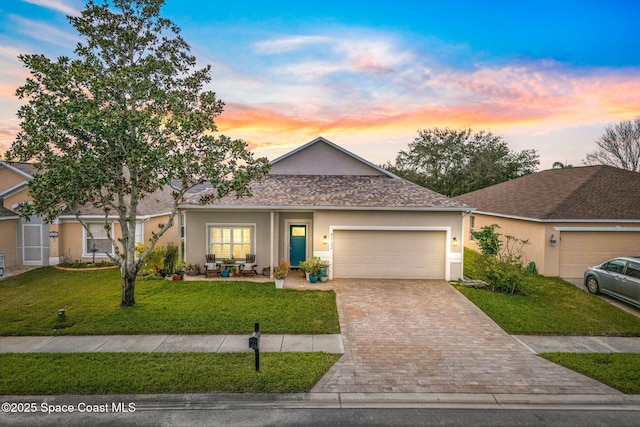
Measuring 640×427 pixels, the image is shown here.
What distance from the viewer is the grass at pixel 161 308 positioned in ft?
27.6

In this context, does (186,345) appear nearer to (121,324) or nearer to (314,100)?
(121,324)

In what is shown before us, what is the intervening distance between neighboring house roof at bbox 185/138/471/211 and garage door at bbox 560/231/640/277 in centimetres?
532

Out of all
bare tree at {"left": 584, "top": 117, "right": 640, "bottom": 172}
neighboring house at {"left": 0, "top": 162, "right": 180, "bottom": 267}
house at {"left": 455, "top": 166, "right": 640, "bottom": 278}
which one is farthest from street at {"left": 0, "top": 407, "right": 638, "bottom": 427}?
bare tree at {"left": 584, "top": 117, "right": 640, "bottom": 172}

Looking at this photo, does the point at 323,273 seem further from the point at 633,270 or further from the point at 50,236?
the point at 50,236

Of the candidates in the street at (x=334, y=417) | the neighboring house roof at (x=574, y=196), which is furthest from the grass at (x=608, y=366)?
the neighboring house roof at (x=574, y=196)

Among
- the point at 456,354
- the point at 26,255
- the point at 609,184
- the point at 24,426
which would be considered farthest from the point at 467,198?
the point at 26,255

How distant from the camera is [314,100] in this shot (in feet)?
57.6

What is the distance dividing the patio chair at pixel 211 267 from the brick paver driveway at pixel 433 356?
5949 mm

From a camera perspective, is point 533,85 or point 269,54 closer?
point 269,54

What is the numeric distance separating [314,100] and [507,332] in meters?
13.9

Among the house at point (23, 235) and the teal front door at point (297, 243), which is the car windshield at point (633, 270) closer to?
the teal front door at point (297, 243)

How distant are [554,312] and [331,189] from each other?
945 centimetres

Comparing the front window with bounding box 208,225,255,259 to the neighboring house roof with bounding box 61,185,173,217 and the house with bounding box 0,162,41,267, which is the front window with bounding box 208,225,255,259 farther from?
the house with bounding box 0,162,41,267

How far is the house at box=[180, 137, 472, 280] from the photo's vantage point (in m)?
13.7
